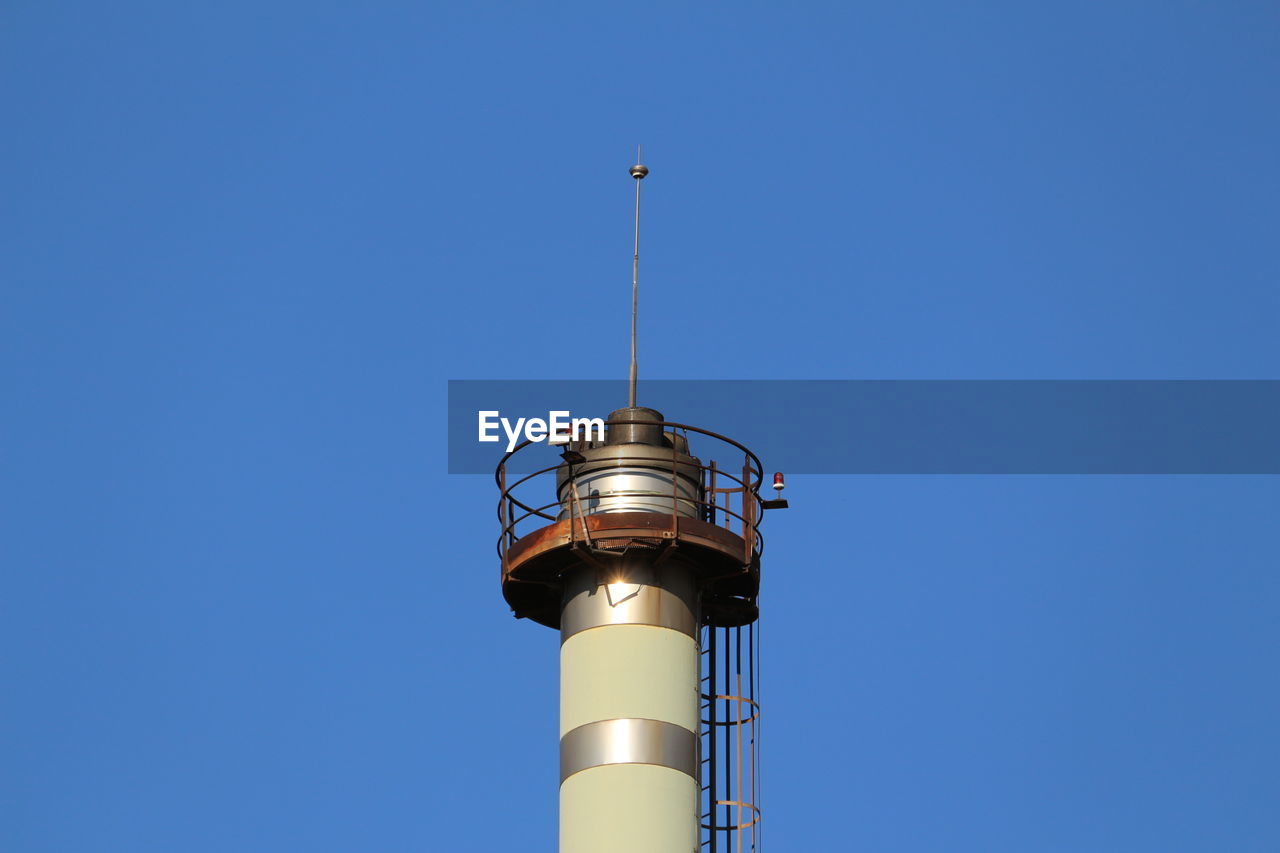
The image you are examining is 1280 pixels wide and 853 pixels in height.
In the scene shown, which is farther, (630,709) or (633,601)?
(633,601)

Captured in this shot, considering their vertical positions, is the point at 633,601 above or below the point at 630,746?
above

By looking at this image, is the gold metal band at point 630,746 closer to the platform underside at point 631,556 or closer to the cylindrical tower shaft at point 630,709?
the cylindrical tower shaft at point 630,709

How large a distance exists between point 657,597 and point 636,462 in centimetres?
322

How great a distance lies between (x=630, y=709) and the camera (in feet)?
204

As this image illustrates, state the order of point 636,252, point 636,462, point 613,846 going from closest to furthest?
point 613,846 → point 636,462 → point 636,252

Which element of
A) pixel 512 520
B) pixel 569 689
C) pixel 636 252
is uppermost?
pixel 636 252

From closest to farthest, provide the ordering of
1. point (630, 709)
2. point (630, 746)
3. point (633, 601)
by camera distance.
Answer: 1. point (630, 746)
2. point (630, 709)
3. point (633, 601)

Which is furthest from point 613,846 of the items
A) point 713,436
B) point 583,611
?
point 713,436

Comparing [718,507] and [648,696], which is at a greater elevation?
[718,507]

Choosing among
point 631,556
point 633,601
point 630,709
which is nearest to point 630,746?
point 630,709

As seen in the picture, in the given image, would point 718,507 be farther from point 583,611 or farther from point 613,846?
point 613,846

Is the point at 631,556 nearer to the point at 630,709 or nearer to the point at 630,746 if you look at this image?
the point at 630,709

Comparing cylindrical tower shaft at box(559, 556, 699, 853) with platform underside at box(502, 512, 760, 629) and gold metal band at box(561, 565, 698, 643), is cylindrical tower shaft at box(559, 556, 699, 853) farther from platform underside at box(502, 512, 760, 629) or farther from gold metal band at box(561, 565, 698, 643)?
platform underside at box(502, 512, 760, 629)

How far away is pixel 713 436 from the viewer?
212 ft
